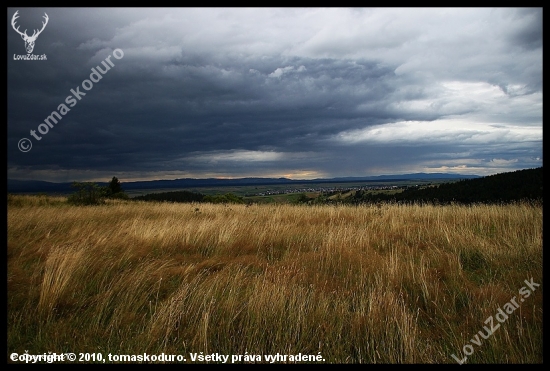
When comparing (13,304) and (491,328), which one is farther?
(13,304)

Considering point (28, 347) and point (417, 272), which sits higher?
point (417, 272)

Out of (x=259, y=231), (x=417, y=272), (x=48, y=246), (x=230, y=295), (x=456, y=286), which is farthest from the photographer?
(x=259, y=231)

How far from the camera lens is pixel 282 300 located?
397 cm

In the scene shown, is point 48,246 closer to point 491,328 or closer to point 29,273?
point 29,273

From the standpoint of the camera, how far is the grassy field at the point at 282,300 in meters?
3.48

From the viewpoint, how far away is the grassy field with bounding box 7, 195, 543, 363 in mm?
3480

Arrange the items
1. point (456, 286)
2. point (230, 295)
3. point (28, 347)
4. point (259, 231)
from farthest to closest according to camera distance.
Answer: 1. point (259, 231)
2. point (456, 286)
3. point (230, 295)
4. point (28, 347)

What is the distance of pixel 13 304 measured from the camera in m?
4.28
